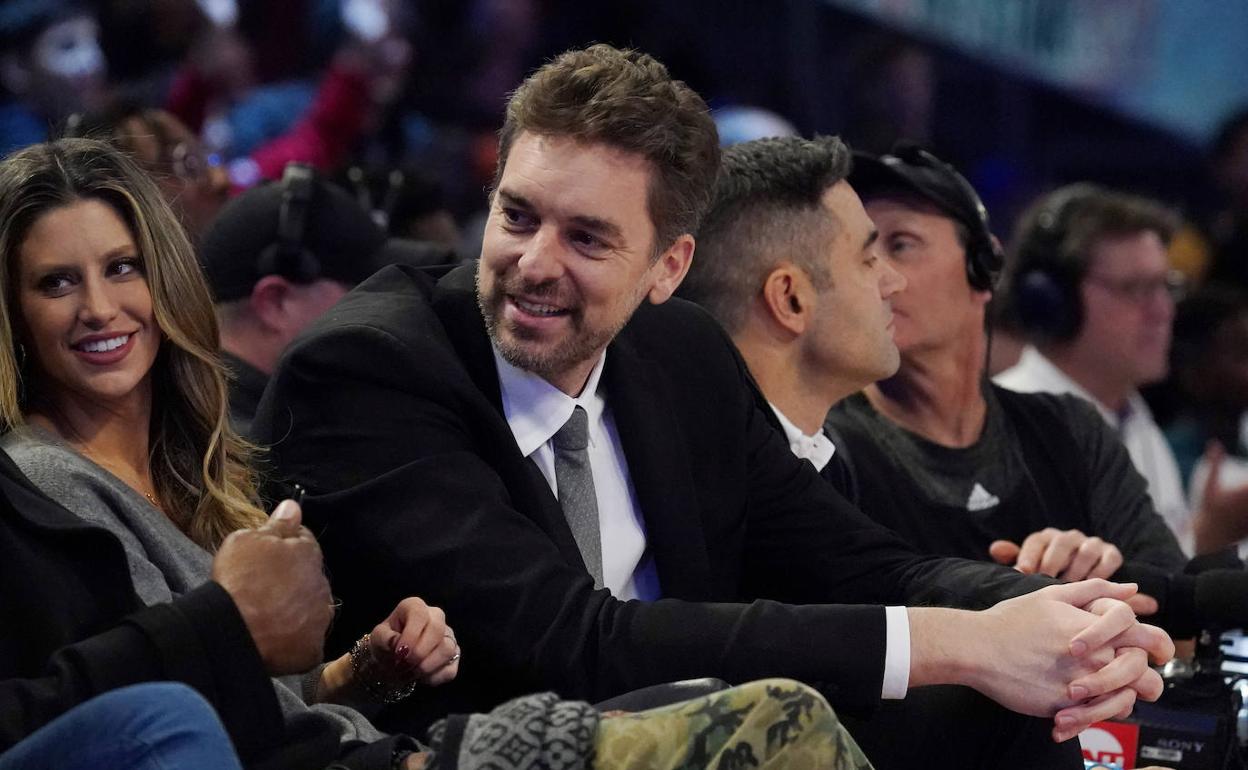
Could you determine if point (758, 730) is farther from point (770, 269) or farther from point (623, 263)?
point (770, 269)

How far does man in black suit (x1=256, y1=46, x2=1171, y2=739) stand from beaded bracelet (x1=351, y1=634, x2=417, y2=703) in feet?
0.14

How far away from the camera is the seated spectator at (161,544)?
1.66 meters

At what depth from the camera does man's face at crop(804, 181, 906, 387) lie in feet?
9.17

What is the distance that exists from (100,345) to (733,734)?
899 millimetres

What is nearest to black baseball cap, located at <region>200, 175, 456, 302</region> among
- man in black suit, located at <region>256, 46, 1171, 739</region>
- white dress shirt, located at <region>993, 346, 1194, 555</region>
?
man in black suit, located at <region>256, 46, 1171, 739</region>

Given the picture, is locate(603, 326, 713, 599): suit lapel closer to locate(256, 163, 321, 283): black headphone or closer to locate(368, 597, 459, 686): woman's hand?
locate(368, 597, 459, 686): woman's hand

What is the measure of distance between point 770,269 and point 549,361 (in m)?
0.70

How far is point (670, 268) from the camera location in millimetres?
2416

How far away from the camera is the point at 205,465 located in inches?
82.6

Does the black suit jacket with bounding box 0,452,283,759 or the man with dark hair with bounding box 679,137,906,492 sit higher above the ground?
the man with dark hair with bounding box 679,137,906,492

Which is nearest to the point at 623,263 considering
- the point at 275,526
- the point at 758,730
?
the point at 275,526

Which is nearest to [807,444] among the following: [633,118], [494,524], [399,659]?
[633,118]

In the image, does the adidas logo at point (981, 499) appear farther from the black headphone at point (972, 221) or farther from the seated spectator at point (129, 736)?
the seated spectator at point (129, 736)

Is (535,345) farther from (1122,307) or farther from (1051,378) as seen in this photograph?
(1122,307)
